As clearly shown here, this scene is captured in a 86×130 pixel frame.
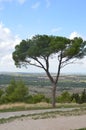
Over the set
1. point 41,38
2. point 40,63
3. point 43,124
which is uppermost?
point 41,38

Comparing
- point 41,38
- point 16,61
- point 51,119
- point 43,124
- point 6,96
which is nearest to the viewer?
point 43,124

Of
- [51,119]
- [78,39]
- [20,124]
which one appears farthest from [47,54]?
[20,124]

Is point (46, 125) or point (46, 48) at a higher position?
point (46, 48)

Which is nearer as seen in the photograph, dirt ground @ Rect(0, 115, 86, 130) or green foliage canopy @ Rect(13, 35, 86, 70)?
dirt ground @ Rect(0, 115, 86, 130)

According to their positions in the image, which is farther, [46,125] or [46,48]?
[46,48]

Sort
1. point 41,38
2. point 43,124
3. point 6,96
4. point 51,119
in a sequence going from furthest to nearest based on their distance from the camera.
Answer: point 6,96 → point 41,38 → point 51,119 → point 43,124

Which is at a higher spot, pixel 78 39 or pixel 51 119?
pixel 78 39

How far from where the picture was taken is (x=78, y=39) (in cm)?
3528

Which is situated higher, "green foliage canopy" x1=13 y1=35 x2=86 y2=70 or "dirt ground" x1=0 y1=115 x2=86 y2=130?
"green foliage canopy" x1=13 y1=35 x2=86 y2=70

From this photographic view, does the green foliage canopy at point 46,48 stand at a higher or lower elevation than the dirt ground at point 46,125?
higher

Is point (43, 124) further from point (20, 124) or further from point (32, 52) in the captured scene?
point (32, 52)

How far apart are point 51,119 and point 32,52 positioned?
13993 mm

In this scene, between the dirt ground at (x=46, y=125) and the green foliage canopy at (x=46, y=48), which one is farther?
the green foliage canopy at (x=46, y=48)

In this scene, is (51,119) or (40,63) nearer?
(51,119)
